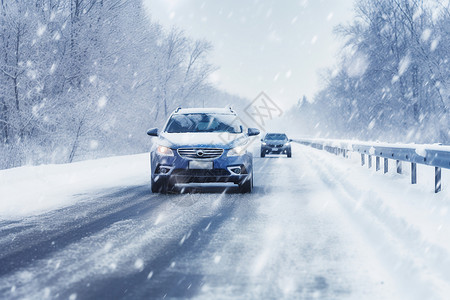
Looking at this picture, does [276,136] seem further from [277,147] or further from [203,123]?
[203,123]

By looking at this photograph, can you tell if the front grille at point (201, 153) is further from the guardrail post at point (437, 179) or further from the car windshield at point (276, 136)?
the car windshield at point (276, 136)

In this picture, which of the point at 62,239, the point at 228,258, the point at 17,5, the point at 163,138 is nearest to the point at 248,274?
the point at 228,258

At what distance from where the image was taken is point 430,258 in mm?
5207

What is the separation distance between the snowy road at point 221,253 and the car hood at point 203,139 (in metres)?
1.56

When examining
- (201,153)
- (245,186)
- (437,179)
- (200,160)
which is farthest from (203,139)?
(437,179)

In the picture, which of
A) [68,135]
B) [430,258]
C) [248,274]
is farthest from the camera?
[68,135]

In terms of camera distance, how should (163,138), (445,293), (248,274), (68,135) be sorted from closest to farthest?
(445,293), (248,274), (163,138), (68,135)

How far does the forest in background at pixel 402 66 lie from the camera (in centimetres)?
3391

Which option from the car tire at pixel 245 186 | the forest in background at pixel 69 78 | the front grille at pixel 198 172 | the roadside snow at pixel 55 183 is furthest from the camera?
the forest in background at pixel 69 78

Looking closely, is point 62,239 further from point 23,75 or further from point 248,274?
point 23,75

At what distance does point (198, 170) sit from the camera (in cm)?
1062

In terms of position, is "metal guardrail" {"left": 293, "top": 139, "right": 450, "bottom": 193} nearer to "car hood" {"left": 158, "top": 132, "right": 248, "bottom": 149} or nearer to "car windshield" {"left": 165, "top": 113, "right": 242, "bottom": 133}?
"car hood" {"left": 158, "top": 132, "right": 248, "bottom": 149}

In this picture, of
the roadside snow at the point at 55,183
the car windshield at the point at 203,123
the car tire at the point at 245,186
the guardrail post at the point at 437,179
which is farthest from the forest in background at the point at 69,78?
the guardrail post at the point at 437,179

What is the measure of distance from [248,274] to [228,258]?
67cm
